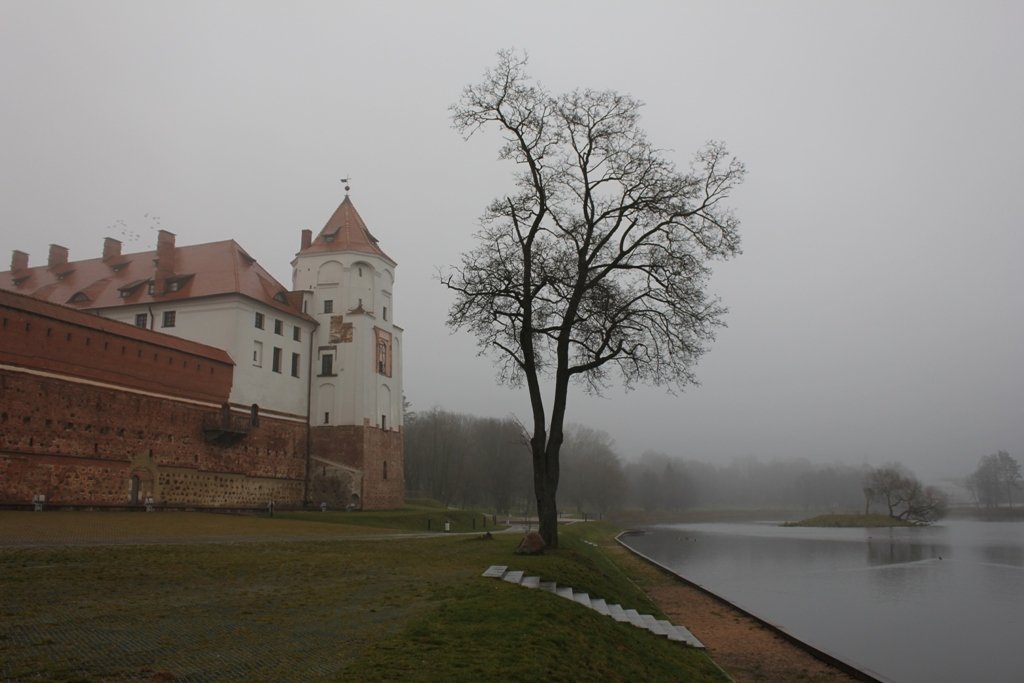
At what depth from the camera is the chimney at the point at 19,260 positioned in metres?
49.2

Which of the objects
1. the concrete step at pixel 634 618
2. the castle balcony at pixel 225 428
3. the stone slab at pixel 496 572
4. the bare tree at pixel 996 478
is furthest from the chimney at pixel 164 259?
the bare tree at pixel 996 478

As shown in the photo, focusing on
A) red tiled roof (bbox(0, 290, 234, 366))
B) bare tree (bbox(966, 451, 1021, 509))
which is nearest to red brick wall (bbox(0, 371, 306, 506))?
red tiled roof (bbox(0, 290, 234, 366))

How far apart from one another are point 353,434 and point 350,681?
136 ft

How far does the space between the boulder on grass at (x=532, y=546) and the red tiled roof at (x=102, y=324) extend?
22138mm

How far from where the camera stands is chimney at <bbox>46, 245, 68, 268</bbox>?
162ft

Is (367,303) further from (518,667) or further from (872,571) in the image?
(518,667)

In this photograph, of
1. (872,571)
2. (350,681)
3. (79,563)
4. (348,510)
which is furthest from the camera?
(348,510)

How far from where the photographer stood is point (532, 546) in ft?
57.4

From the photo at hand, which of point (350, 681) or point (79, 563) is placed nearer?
point (350, 681)

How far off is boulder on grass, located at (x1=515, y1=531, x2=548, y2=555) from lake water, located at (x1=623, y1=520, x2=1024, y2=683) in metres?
5.31

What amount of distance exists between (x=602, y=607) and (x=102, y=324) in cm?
2708

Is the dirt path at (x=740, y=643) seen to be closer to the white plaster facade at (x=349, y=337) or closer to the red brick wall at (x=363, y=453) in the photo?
the red brick wall at (x=363, y=453)

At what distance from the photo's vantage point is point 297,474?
45.1 metres

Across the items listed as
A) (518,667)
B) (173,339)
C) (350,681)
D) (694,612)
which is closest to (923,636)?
(694,612)
